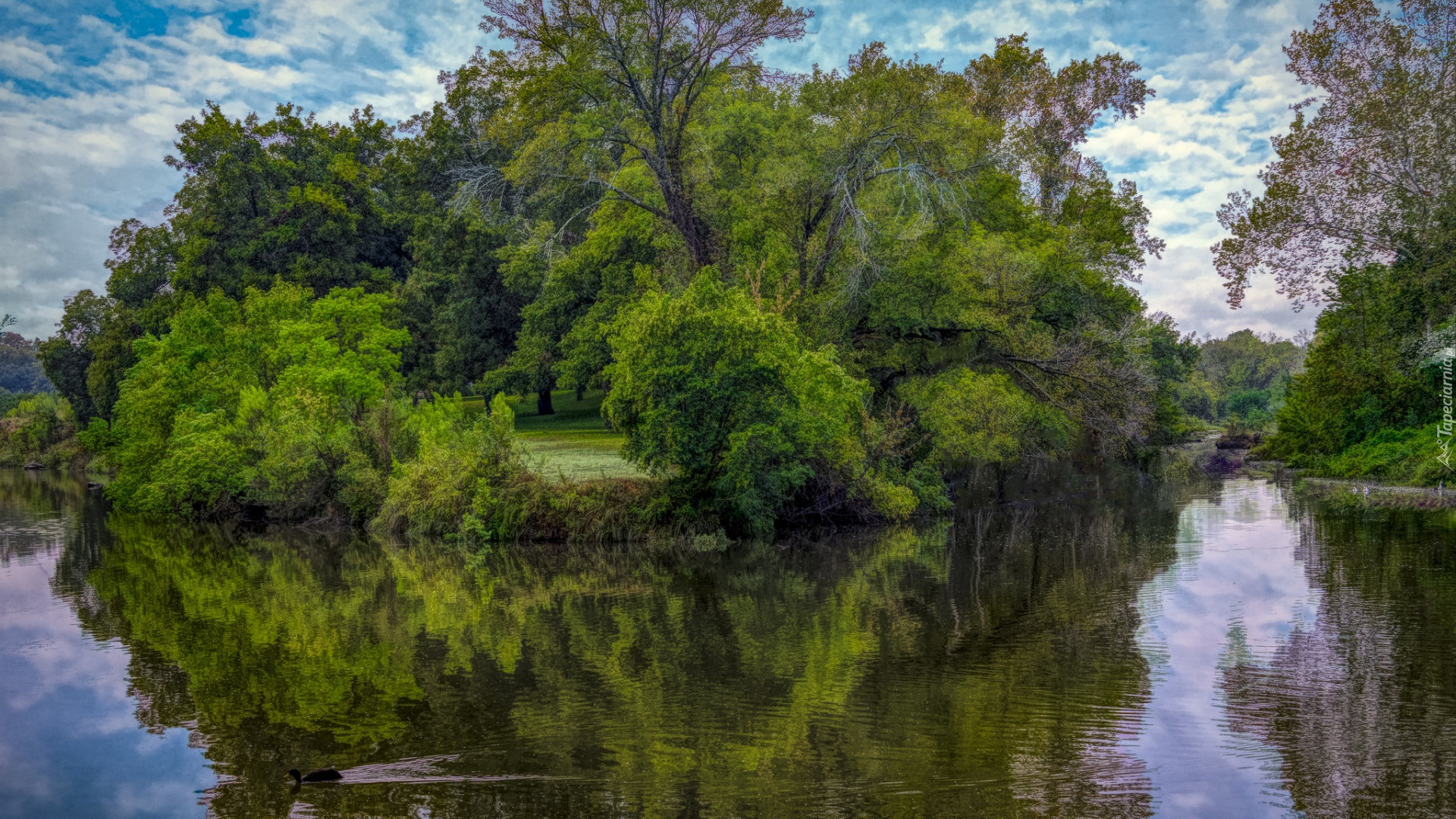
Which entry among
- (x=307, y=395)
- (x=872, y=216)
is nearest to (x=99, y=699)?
(x=307, y=395)

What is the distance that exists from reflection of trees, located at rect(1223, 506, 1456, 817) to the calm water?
0.04 metres

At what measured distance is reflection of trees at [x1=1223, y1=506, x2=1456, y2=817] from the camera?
23.2ft

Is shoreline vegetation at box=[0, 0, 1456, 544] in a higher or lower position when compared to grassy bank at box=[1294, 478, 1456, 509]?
higher

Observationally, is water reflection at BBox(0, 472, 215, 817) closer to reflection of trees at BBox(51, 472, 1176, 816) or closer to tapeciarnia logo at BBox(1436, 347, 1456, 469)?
reflection of trees at BBox(51, 472, 1176, 816)

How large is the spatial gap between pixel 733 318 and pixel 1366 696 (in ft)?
46.8

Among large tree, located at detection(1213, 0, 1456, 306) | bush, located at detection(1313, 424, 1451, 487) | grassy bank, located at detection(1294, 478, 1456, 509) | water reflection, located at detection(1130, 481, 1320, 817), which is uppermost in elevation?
large tree, located at detection(1213, 0, 1456, 306)

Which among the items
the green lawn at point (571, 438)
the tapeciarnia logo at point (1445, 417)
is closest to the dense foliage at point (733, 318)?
the green lawn at point (571, 438)

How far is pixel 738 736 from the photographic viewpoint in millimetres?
8672

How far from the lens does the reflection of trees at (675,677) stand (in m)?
7.54

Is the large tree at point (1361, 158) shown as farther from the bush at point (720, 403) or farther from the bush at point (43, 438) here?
the bush at point (43, 438)

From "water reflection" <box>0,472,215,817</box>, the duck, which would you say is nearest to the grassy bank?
the duck

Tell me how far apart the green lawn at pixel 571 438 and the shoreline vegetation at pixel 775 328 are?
0.37 meters

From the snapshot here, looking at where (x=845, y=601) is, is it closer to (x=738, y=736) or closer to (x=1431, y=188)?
(x=738, y=736)

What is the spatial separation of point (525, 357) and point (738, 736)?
114ft
